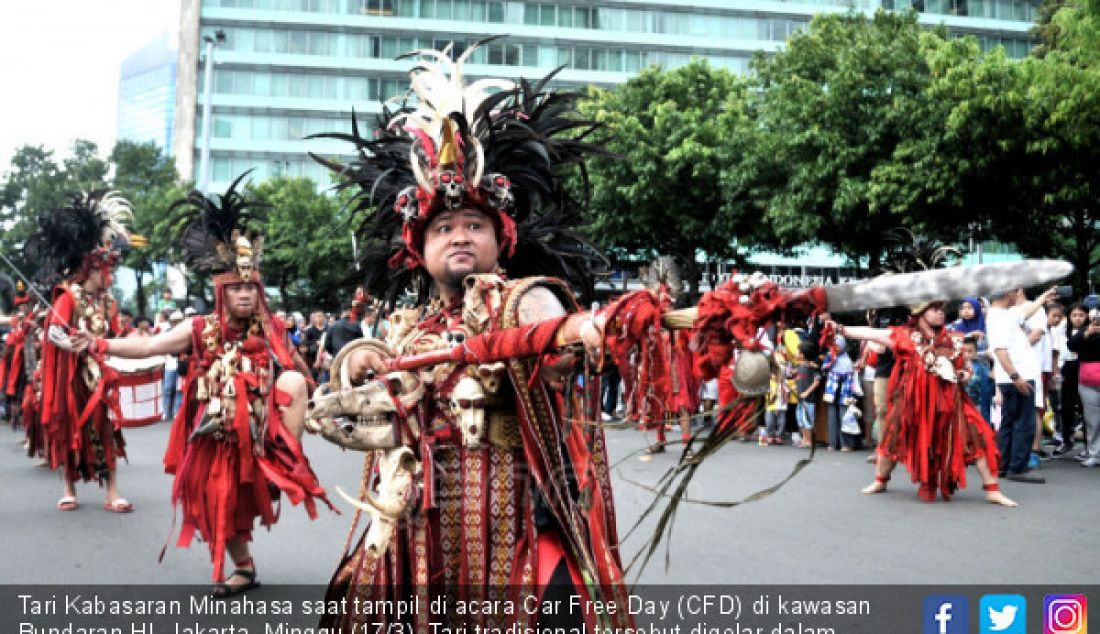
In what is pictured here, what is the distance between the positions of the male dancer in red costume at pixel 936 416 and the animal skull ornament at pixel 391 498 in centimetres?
638

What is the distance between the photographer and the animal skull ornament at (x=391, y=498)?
327 cm

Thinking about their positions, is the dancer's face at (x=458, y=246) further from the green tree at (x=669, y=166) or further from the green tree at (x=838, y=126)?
the green tree at (x=669, y=166)

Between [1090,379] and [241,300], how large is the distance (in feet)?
31.3

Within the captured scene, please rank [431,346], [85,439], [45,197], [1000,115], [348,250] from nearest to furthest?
1. [431,346]
2. [85,439]
3. [1000,115]
4. [348,250]
5. [45,197]

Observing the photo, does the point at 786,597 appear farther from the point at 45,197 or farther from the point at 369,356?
the point at 45,197

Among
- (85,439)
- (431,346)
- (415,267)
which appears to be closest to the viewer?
(431,346)

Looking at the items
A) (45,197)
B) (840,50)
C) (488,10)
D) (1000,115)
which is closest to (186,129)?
(45,197)

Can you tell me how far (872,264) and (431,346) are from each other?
61.7 ft

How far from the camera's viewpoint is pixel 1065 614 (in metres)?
5.31

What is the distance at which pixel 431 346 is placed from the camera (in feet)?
10.8

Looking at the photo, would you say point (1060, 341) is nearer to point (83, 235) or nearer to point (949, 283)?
point (83, 235)

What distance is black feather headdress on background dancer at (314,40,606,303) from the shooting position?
3.50 metres

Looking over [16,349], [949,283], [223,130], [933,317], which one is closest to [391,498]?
[949,283]

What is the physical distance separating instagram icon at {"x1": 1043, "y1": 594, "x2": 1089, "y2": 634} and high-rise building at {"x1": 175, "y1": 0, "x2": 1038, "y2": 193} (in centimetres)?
4748
